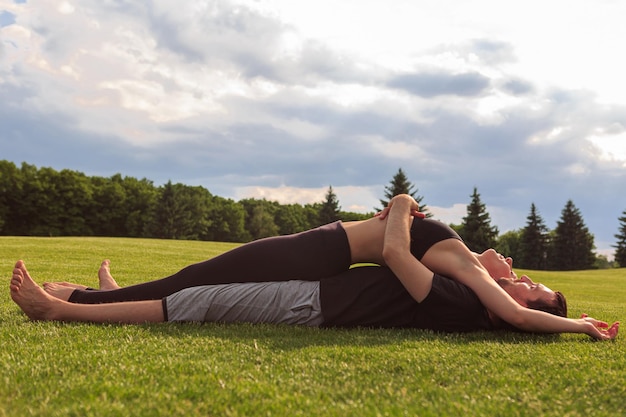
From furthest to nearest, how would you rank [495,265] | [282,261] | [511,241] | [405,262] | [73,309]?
[511,241] → [495,265] → [282,261] → [73,309] → [405,262]

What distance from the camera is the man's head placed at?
187 inches

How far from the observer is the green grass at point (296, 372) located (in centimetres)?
246

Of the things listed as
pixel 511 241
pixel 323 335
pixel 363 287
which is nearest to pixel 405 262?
pixel 363 287

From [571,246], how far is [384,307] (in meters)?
68.8

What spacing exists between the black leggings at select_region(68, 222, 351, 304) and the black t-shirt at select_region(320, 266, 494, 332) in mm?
184

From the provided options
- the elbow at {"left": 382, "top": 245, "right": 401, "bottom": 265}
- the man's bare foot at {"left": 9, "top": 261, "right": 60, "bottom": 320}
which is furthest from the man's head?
the man's bare foot at {"left": 9, "top": 261, "right": 60, "bottom": 320}

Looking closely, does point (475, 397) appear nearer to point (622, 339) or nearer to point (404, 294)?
point (404, 294)

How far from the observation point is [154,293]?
4.74 metres

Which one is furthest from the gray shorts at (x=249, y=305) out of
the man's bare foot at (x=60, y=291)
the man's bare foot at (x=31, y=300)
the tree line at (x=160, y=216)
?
the tree line at (x=160, y=216)

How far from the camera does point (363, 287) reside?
452 cm

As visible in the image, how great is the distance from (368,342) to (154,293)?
2.05m

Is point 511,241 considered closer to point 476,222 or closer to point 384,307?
point 476,222

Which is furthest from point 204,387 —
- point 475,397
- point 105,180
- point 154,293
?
point 105,180

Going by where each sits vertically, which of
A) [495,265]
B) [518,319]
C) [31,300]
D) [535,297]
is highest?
[495,265]
